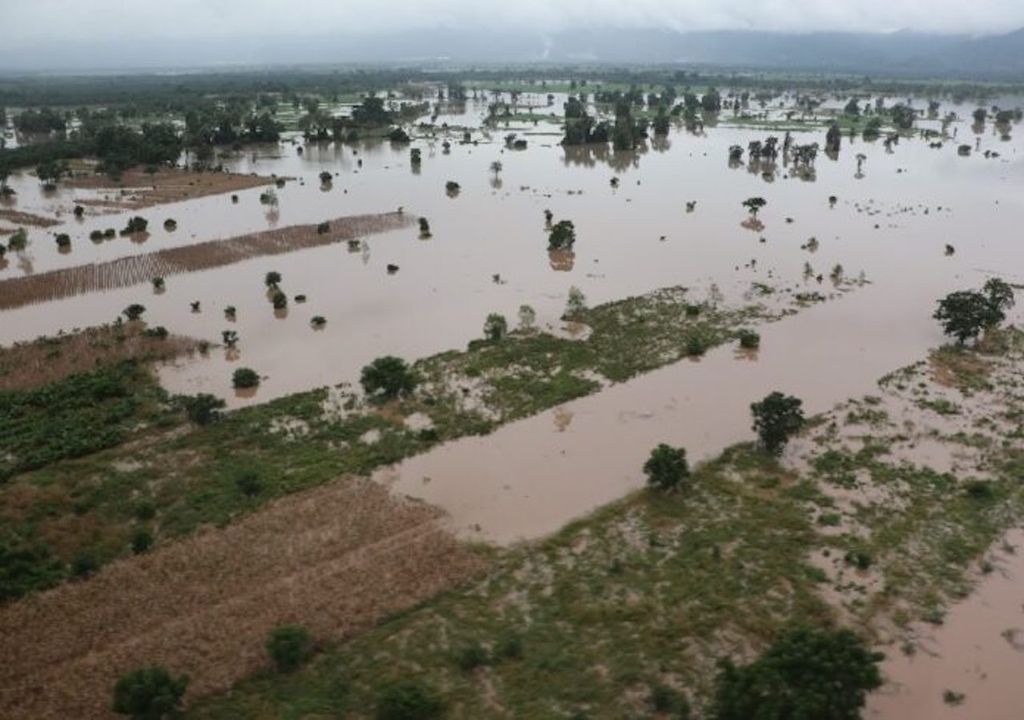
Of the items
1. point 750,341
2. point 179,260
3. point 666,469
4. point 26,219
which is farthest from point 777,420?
point 26,219

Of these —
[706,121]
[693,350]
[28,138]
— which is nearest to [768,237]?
[693,350]

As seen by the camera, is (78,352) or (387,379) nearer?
(387,379)

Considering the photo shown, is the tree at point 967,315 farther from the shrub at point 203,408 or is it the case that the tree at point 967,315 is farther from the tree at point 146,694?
the tree at point 146,694

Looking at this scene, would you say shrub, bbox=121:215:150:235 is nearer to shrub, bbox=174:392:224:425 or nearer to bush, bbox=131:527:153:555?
shrub, bbox=174:392:224:425

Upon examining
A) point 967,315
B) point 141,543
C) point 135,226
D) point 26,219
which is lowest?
point 141,543

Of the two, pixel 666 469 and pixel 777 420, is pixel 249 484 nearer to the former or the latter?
pixel 666 469

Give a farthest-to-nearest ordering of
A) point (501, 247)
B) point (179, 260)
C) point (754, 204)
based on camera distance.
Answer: point (754, 204) → point (501, 247) → point (179, 260)

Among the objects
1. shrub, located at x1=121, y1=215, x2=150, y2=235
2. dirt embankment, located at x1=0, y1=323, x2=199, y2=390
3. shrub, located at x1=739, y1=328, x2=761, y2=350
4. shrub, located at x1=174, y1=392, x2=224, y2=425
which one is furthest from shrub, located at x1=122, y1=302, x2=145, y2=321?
shrub, located at x1=739, y1=328, x2=761, y2=350
